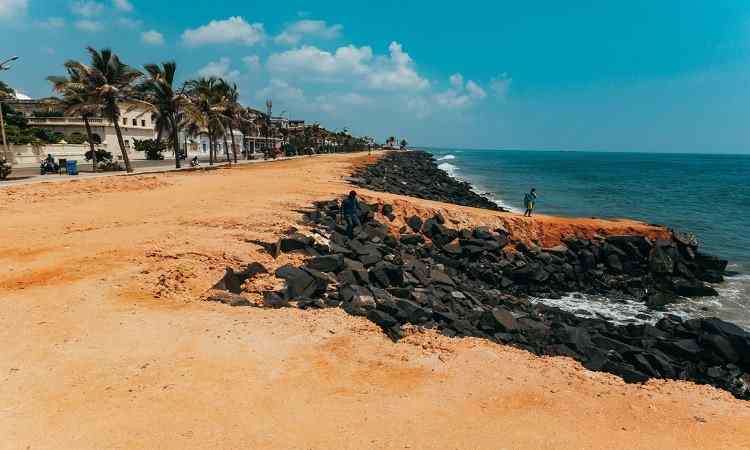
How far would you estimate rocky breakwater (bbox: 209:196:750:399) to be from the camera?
30.8 ft

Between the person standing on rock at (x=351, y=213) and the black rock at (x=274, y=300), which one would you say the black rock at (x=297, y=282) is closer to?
the black rock at (x=274, y=300)

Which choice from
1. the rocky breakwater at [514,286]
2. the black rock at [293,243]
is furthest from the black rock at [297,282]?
the black rock at [293,243]

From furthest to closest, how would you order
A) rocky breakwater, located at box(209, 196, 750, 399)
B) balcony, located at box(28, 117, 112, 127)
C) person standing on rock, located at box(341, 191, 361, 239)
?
balcony, located at box(28, 117, 112, 127) < person standing on rock, located at box(341, 191, 361, 239) < rocky breakwater, located at box(209, 196, 750, 399)

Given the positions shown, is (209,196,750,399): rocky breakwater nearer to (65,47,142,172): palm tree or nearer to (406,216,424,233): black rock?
(406,216,424,233): black rock

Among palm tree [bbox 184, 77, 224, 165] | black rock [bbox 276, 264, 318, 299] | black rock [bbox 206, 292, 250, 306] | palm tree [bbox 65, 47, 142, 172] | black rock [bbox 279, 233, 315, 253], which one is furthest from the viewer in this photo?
palm tree [bbox 184, 77, 224, 165]

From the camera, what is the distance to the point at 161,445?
183 inches

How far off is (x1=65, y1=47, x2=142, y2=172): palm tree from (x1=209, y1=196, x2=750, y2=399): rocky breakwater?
23684 mm

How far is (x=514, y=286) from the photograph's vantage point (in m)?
17.2

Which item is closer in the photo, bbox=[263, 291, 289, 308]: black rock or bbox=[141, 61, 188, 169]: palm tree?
bbox=[263, 291, 289, 308]: black rock

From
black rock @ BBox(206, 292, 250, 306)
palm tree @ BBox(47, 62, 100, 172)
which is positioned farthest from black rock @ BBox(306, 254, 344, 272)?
palm tree @ BBox(47, 62, 100, 172)

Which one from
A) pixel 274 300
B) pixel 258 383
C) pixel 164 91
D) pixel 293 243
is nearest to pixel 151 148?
pixel 164 91

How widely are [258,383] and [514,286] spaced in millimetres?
13351

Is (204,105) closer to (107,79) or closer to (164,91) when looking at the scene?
(164,91)

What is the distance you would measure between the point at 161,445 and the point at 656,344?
36.6 ft
